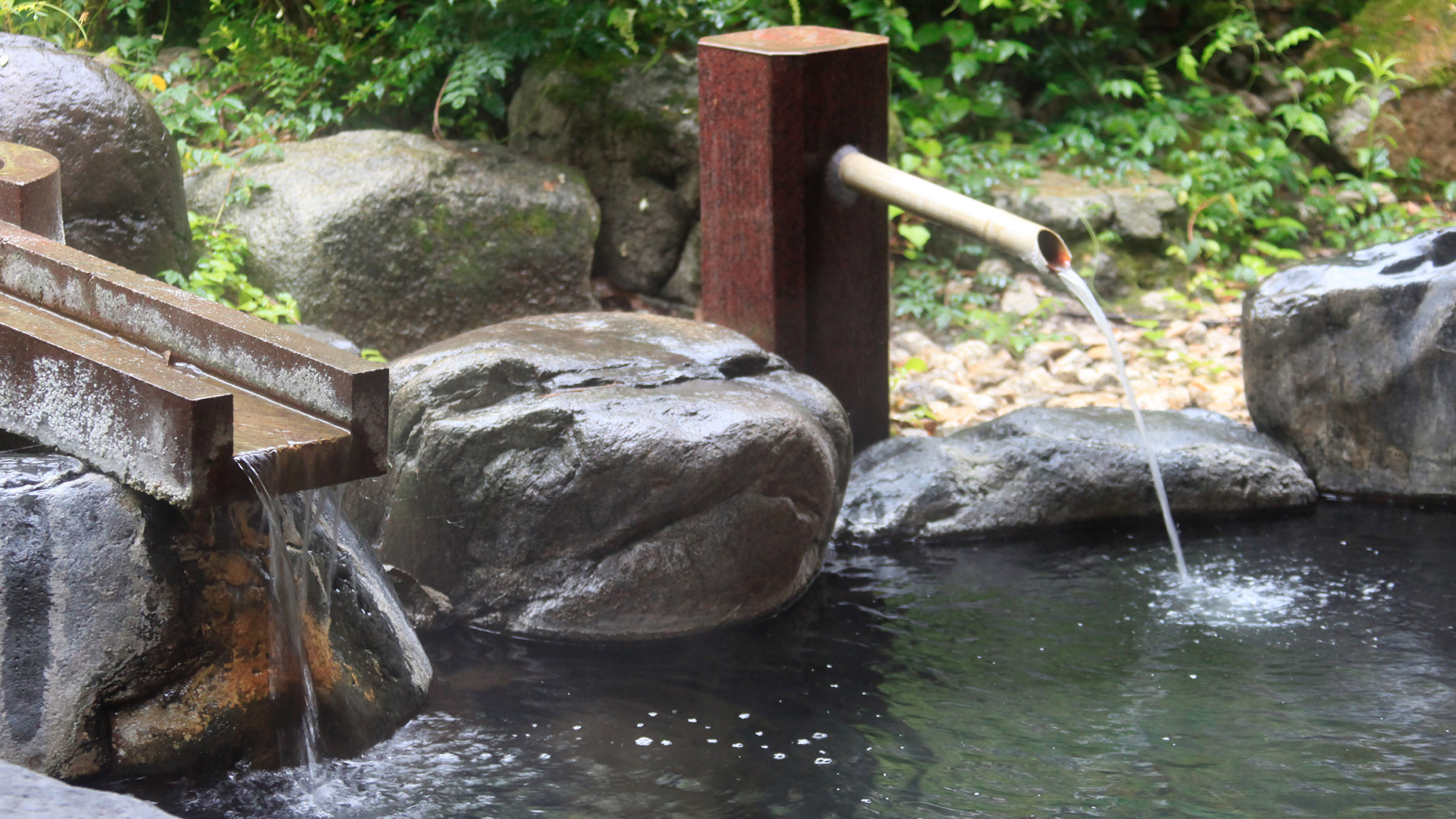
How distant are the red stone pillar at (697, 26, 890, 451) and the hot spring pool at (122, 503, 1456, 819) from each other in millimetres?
812

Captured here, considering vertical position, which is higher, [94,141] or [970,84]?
[970,84]

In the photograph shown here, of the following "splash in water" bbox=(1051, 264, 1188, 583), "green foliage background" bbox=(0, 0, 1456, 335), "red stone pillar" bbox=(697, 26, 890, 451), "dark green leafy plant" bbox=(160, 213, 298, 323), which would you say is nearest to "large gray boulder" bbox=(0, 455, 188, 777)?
"red stone pillar" bbox=(697, 26, 890, 451)

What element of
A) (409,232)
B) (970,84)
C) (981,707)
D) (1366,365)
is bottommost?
(981,707)

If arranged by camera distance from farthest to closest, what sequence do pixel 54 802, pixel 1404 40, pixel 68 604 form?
pixel 1404 40 → pixel 68 604 → pixel 54 802

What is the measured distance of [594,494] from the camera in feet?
10.9

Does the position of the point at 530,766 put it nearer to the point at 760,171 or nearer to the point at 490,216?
the point at 760,171

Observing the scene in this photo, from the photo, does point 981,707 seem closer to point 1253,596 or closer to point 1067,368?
point 1253,596

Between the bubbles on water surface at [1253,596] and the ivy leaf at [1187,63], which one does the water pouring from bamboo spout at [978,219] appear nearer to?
the bubbles on water surface at [1253,596]

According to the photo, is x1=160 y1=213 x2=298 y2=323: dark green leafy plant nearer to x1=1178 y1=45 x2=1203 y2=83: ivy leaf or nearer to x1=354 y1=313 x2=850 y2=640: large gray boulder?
x1=354 y1=313 x2=850 y2=640: large gray boulder

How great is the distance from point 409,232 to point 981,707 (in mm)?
3154

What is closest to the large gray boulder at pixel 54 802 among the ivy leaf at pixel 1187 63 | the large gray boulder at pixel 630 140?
the large gray boulder at pixel 630 140

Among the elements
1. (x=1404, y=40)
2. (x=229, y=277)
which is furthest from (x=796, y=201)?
(x=1404, y=40)

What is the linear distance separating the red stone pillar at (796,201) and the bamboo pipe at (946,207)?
9 cm

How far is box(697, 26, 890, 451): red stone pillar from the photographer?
4062 millimetres
